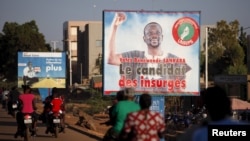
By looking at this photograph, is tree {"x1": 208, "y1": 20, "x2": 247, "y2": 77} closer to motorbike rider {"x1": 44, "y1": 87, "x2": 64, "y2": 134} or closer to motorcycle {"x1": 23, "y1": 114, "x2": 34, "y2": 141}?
motorbike rider {"x1": 44, "y1": 87, "x2": 64, "y2": 134}

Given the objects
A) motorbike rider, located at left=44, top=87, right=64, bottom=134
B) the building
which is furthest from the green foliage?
the building

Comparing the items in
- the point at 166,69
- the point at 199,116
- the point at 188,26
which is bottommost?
the point at 199,116

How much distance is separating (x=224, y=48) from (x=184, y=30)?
52721 millimetres

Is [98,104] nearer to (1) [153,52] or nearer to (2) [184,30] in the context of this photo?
(1) [153,52]

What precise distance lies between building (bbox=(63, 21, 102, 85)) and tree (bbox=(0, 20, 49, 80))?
5.45m

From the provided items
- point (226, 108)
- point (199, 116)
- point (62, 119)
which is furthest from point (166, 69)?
point (226, 108)

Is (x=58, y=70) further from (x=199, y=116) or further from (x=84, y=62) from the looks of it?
(x=84, y=62)

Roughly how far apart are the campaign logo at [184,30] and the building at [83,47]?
5563cm

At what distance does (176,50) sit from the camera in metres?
19.1

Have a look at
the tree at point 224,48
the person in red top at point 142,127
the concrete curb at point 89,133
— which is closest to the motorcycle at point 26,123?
the concrete curb at point 89,133

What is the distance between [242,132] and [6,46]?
68.6 meters

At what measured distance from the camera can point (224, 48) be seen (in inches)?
2778

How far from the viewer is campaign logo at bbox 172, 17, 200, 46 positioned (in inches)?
744

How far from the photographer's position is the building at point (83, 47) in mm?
83125
